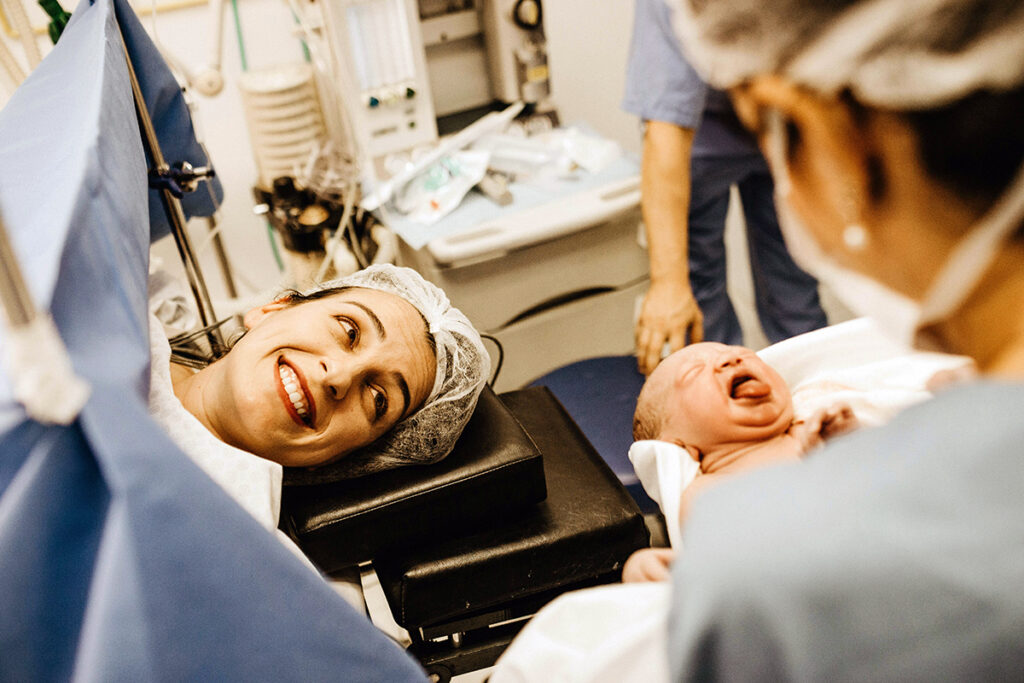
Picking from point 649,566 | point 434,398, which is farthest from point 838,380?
point 434,398

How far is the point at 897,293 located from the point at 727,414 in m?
0.66

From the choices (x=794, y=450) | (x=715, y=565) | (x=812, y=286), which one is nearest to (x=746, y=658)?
(x=715, y=565)

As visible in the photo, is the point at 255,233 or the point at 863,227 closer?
the point at 863,227

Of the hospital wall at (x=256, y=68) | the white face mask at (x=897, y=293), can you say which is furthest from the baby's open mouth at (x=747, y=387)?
the hospital wall at (x=256, y=68)

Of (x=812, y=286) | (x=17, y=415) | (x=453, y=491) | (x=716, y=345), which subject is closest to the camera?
(x=17, y=415)

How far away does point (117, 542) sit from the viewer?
54cm

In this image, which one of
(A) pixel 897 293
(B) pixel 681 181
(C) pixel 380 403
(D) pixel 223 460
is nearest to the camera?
(A) pixel 897 293

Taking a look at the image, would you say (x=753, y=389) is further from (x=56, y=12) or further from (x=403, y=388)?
(x=56, y=12)

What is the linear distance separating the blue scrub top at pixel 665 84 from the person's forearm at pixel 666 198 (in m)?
0.04

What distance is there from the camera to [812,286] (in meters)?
2.12

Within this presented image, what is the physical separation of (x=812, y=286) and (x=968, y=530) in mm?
1843

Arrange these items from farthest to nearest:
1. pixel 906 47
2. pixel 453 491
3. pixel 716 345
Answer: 1. pixel 716 345
2. pixel 453 491
3. pixel 906 47

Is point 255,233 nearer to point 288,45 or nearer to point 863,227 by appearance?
point 288,45

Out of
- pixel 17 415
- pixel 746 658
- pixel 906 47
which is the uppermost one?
pixel 906 47
